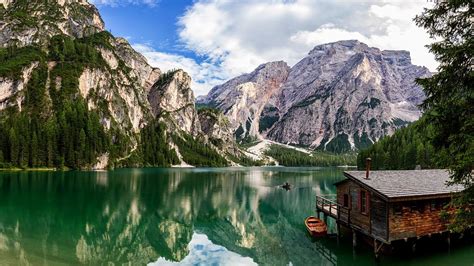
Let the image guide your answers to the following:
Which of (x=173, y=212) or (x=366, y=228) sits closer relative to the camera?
(x=366, y=228)

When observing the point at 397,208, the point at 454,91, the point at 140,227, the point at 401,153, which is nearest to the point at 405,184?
the point at 397,208

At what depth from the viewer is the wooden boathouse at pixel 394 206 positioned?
2939 cm

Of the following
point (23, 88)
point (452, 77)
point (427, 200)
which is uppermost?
point (23, 88)

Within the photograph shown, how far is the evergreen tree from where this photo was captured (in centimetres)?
1698

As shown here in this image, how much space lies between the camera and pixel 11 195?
60.9m

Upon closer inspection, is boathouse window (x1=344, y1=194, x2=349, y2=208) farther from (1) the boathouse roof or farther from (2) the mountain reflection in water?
(2) the mountain reflection in water

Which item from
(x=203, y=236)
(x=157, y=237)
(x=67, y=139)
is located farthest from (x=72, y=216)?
(x=67, y=139)

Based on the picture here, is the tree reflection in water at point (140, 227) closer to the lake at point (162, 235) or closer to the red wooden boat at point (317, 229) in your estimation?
the lake at point (162, 235)

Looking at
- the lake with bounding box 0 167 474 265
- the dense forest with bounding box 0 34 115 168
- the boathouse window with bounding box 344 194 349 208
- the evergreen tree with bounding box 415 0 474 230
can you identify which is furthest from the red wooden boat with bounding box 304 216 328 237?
the dense forest with bounding box 0 34 115 168

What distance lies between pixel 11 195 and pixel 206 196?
1391 inches

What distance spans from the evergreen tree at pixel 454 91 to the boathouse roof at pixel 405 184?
35.4 ft

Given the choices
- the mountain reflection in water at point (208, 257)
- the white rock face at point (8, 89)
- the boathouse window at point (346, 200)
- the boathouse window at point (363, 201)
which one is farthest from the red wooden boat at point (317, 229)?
the white rock face at point (8, 89)

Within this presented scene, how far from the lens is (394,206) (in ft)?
96.7

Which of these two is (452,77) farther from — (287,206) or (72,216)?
(287,206)
